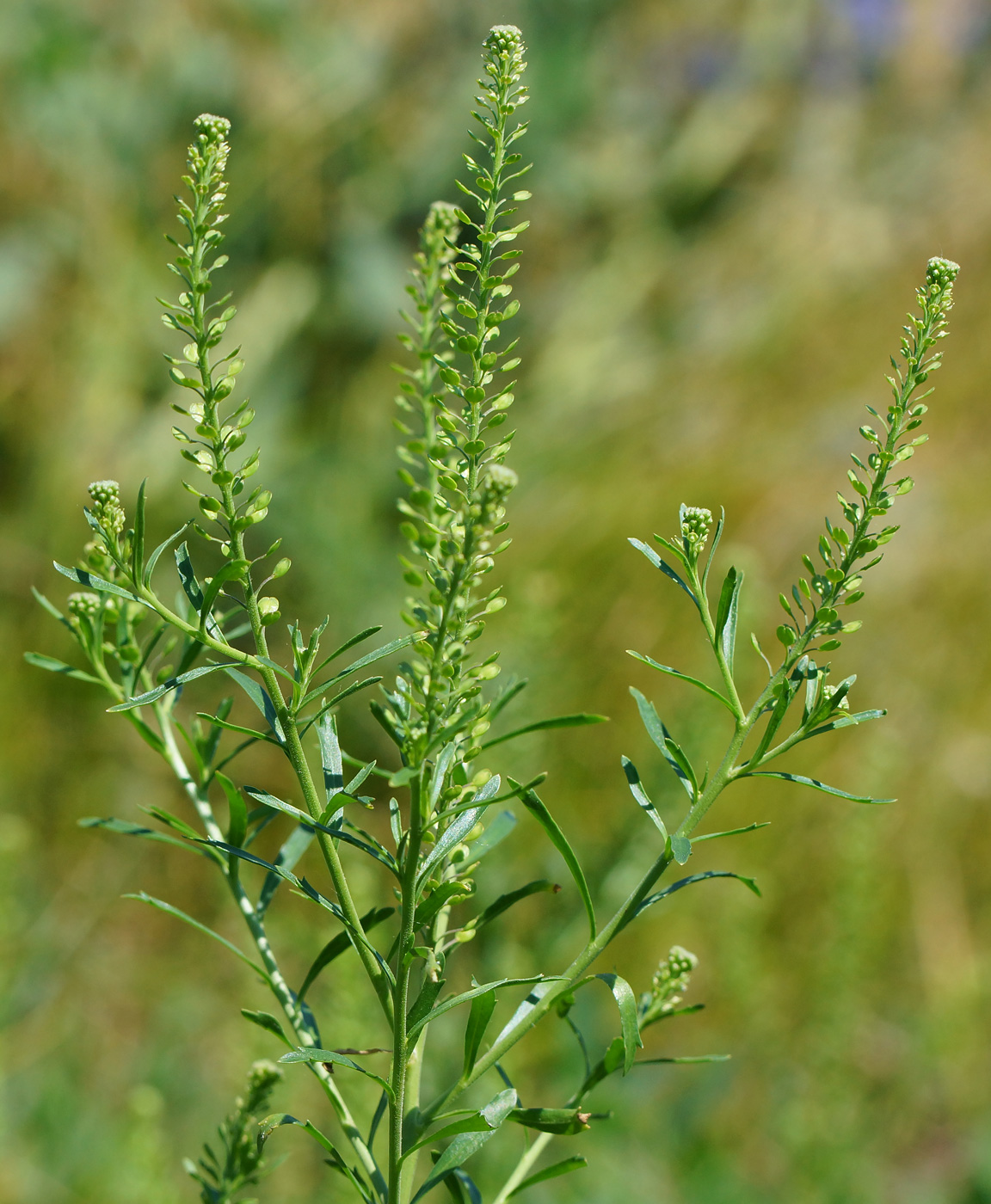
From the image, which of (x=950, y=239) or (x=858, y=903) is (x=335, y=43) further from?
(x=858, y=903)

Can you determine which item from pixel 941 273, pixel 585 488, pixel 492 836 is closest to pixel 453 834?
pixel 492 836

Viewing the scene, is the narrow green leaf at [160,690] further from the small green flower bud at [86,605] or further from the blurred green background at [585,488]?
the blurred green background at [585,488]

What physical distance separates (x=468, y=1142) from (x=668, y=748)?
0.47ft

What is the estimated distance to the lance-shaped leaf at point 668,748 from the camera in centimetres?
34

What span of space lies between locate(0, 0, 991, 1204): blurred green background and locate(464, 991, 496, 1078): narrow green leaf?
46 centimetres

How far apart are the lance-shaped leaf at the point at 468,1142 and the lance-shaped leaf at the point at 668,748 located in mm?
111

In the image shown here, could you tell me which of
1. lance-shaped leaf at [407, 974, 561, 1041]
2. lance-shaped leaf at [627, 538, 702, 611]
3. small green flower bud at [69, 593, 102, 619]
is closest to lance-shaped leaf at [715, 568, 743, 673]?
lance-shaped leaf at [627, 538, 702, 611]

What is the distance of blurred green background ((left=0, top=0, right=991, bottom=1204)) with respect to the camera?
153 cm

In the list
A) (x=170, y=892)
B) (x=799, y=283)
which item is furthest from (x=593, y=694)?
(x=799, y=283)

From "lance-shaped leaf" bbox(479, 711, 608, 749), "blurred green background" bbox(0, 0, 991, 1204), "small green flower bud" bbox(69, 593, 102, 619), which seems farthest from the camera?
"blurred green background" bbox(0, 0, 991, 1204)

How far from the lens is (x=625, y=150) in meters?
4.20

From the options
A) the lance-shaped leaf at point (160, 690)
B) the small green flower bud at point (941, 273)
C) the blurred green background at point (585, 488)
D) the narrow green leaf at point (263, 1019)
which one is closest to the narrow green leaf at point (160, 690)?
the lance-shaped leaf at point (160, 690)

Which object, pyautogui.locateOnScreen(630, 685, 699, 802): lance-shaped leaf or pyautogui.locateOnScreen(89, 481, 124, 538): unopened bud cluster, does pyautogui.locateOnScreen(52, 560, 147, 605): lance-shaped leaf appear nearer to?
pyautogui.locateOnScreen(89, 481, 124, 538): unopened bud cluster

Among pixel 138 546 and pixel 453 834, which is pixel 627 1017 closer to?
pixel 453 834
